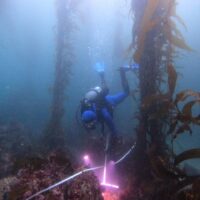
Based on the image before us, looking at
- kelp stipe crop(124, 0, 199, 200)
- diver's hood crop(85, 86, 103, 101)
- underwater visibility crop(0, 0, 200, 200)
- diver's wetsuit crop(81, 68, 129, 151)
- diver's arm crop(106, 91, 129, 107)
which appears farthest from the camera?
diver's arm crop(106, 91, 129, 107)

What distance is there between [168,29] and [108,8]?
26.1m

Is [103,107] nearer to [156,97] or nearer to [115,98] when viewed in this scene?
[115,98]

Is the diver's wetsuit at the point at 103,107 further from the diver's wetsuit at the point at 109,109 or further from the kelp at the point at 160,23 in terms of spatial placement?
the kelp at the point at 160,23

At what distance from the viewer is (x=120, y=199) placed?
179 inches

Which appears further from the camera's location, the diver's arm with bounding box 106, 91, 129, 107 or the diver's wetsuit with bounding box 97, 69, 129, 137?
the diver's arm with bounding box 106, 91, 129, 107

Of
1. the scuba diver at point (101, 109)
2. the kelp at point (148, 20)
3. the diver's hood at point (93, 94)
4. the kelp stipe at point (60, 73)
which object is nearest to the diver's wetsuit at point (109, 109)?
the scuba diver at point (101, 109)

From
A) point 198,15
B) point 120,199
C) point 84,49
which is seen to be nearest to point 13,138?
point 120,199

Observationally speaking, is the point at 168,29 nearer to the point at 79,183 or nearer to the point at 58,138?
the point at 79,183

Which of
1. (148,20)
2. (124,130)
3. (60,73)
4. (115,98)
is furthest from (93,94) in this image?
(124,130)

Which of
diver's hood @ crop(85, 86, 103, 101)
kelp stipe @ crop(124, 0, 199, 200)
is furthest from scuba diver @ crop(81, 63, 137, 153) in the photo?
kelp stipe @ crop(124, 0, 199, 200)

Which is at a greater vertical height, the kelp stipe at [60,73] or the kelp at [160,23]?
the kelp at [160,23]

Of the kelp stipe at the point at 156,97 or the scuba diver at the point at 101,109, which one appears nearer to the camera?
the kelp stipe at the point at 156,97

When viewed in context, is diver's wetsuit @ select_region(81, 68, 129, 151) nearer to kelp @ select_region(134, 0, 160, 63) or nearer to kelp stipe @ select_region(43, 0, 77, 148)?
kelp @ select_region(134, 0, 160, 63)

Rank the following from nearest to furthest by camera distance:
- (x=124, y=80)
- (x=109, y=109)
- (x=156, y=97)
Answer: (x=156, y=97) < (x=109, y=109) < (x=124, y=80)
